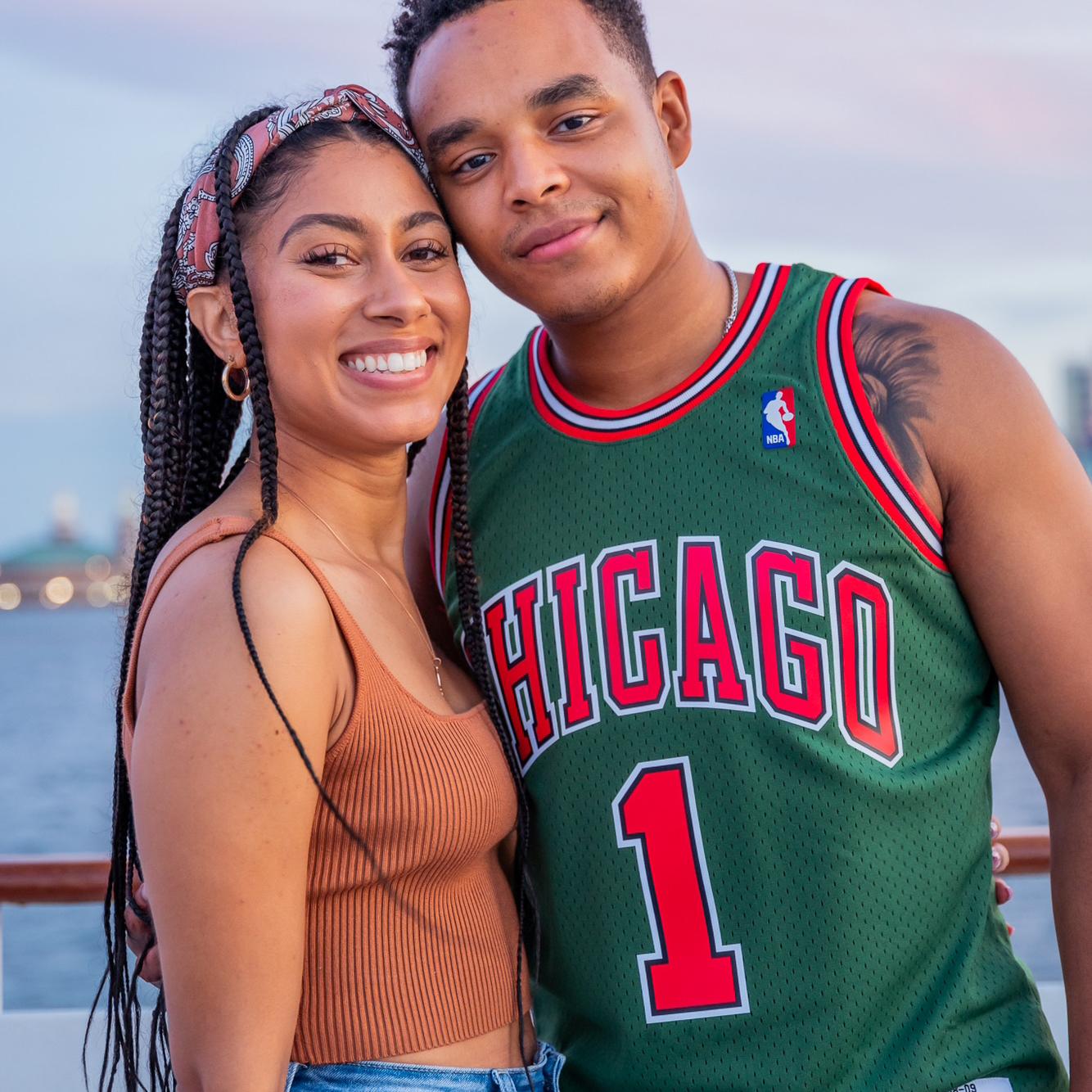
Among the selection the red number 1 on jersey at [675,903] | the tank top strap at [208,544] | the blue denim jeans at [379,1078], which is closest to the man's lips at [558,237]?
the tank top strap at [208,544]

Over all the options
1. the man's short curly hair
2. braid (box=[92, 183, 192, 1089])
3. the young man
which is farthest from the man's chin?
braid (box=[92, 183, 192, 1089])

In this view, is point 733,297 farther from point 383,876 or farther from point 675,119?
point 383,876

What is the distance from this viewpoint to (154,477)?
1.80 metres

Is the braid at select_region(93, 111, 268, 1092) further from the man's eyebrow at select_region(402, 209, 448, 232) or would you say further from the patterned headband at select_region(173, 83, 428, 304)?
the man's eyebrow at select_region(402, 209, 448, 232)

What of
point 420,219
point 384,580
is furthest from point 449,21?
point 384,580

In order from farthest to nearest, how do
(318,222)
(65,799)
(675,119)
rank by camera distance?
(65,799) < (675,119) < (318,222)

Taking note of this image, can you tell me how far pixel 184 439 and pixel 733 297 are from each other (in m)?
0.83

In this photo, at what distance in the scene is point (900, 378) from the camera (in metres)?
1.78

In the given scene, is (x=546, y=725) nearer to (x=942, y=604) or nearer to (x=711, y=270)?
(x=942, y=604)

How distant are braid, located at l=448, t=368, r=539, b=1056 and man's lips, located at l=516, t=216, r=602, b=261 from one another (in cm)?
23

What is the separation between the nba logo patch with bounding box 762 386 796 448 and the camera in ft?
6.00

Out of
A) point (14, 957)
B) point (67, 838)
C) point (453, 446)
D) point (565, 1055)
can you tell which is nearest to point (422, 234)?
point (453, 446)

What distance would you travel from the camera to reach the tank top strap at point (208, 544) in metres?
1.55

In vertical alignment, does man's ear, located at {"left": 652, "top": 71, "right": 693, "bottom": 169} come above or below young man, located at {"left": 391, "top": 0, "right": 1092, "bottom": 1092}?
above
